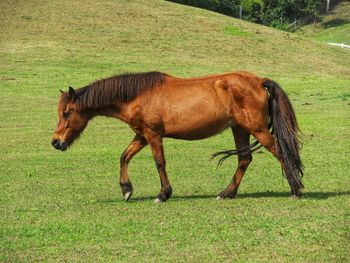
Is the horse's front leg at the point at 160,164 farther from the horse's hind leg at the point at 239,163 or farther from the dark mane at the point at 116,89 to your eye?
the horse's hind leg at the point at 239,163

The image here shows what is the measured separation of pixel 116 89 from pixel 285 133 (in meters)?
2.66

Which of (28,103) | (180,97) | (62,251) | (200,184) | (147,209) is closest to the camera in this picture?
(62,251)

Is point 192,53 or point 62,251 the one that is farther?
point 192,53

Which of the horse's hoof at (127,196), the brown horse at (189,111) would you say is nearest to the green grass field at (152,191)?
the horse's hoof at (127,196)

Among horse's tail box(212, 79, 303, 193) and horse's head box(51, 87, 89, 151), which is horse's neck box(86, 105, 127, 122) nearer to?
horse's head box(51, 87, 89, 151)

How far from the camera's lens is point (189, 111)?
1135cm

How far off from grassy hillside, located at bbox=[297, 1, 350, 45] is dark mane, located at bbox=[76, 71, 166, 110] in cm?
6525

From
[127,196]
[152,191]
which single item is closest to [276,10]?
[152,191]

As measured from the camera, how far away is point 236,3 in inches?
3644

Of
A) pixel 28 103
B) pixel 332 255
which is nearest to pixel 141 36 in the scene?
pixel 28 103

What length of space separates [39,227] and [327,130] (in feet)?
42.2

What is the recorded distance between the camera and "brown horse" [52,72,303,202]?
11.2 meters

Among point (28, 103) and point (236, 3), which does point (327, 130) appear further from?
point (236, 3)

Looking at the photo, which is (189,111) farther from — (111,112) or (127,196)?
(127,196)
